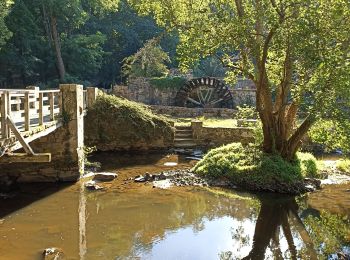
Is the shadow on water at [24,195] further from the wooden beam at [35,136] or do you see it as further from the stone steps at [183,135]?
the stone steps at [183,135]

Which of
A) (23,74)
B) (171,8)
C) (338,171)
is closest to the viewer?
(171,8)

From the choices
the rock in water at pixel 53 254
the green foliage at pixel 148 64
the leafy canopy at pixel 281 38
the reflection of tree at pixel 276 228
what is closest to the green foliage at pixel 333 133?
the leafy canopy at pixel 281 38

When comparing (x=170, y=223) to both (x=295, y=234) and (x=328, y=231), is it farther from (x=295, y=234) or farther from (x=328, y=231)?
(x=328, y=231)

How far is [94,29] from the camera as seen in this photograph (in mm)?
33031

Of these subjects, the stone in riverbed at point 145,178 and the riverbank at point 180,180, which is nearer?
the riverbank at point 180,180

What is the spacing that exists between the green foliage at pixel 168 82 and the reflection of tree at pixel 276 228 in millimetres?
17715

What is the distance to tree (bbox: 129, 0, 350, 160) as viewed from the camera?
31.1 feet

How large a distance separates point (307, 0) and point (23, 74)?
23.5 m

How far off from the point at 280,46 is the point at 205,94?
1629cm

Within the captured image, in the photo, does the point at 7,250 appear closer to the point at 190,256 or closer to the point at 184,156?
the point at 190,256

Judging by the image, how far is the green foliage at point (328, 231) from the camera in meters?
7.47

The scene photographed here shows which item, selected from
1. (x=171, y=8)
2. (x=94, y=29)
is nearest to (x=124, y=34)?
(x=94, y=29)

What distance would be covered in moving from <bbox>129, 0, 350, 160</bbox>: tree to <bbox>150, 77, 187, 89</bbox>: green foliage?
1390 centimetres

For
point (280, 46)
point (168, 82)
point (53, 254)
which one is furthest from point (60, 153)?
point (168, 82)
